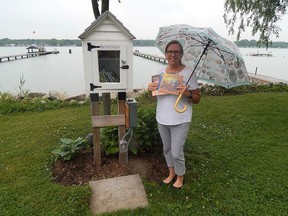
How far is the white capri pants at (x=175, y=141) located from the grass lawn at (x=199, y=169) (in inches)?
14.4

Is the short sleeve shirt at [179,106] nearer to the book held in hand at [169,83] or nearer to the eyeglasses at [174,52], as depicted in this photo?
the book held in hand at [169,83]

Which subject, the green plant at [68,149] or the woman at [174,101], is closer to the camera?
the woman at [174,101]

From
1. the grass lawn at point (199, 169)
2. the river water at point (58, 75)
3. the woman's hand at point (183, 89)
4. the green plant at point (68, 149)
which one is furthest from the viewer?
the river water at point (58, 75)

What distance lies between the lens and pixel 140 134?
3.29m

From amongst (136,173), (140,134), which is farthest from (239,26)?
(136,173)

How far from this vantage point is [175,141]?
2.41m

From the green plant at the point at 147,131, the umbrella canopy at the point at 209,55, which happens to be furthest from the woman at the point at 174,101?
the green plant at the point at 147,131

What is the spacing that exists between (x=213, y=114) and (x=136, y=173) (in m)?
3.10

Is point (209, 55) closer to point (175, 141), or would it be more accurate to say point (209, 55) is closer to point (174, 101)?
point (174, 101)

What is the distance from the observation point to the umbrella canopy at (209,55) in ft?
7.67

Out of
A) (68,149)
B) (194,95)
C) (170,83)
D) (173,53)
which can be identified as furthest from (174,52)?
(68,149)

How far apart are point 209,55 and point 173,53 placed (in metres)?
0.67

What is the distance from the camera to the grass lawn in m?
2.46

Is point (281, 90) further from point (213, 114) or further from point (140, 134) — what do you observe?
point (140, 134)
